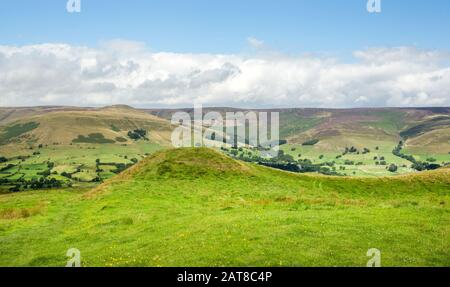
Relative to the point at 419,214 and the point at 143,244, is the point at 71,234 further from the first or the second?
the point at 419,214

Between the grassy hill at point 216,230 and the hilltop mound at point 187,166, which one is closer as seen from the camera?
the grassy hill at point 216,230

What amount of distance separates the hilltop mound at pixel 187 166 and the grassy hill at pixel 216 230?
6014mm

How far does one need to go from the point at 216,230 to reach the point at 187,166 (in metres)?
38.1

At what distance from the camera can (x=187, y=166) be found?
64.0 m

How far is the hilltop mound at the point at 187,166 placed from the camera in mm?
61344

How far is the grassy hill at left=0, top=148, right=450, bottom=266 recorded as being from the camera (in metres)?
21.2

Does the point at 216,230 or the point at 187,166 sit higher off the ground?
the point at 216,230

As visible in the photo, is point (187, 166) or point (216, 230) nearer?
point (216, 230)

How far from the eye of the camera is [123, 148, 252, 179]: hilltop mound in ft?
201

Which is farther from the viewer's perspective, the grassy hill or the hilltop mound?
the hilltop mound

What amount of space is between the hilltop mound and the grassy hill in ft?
19.7

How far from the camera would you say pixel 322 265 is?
19328 mm
